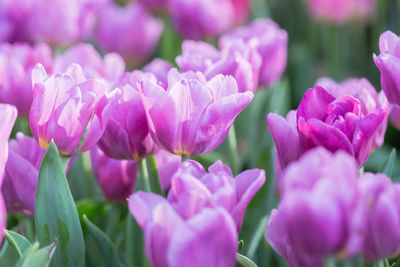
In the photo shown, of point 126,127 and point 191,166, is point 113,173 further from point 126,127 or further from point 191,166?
point 191,166

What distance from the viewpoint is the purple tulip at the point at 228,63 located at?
0.75 m

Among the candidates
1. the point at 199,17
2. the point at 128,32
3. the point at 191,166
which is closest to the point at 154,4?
the point at 128,32

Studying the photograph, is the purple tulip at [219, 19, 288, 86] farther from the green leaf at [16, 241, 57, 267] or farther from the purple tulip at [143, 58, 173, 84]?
the green leaf at [16, 241, 57, 267]

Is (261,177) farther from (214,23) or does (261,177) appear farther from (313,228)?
(214,23)

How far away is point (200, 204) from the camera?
0.48 metres

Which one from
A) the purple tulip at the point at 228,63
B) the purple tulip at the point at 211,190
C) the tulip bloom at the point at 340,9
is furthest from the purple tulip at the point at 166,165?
the tulip bloom at the point at 340,9

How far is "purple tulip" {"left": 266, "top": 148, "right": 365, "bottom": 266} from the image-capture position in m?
0.41

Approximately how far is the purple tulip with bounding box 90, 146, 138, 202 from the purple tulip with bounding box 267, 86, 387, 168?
248mm

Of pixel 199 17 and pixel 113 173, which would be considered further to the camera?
pixel 199 17

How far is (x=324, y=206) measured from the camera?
1.33ft

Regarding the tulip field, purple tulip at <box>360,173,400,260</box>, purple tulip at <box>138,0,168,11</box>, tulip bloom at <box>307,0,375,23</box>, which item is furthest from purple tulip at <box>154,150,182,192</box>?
tulip bloom at <box>307,0,375,23</box>

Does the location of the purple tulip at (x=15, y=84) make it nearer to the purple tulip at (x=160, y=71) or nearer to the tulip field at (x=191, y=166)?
the tulip field at (x=191, y=166)

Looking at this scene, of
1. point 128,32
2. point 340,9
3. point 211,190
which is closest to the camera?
point 211,190

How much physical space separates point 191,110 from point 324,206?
0.25 metres
